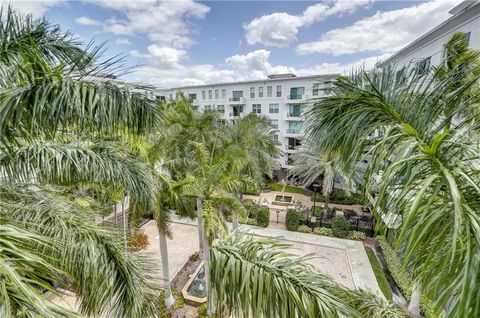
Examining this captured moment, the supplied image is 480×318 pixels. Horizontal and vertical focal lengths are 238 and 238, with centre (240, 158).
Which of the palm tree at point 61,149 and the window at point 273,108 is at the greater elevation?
the window at point 273,108

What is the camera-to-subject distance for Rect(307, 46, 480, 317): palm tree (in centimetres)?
172

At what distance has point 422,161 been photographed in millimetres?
2146

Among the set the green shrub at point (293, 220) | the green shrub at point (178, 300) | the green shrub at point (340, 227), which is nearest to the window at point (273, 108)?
the green shrub at point (293, 220)

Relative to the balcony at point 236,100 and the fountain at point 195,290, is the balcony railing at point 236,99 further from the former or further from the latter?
the fountain at point 195,290

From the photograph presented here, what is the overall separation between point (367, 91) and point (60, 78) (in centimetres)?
407

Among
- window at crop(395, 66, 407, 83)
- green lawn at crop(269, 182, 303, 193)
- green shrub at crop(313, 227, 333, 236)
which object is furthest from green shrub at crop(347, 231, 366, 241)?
window at crop(395, 66, 407, 83)

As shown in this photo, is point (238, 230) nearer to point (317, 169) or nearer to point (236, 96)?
point (317, 169)

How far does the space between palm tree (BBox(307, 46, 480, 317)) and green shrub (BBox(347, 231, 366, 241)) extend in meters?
14.4

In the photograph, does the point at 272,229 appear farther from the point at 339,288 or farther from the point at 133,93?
→ the point at 133,93

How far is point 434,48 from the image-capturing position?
14.5 metres

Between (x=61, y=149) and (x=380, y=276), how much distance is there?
14.0 m

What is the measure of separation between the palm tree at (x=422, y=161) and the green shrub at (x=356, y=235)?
14.4m

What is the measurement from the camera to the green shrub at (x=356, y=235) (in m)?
15.3

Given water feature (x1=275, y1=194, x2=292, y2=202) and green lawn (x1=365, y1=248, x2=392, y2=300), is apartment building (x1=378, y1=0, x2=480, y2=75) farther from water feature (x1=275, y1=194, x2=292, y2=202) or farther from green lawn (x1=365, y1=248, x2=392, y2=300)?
water feature (x1=275, y1=194, x2=292, y2=202)
